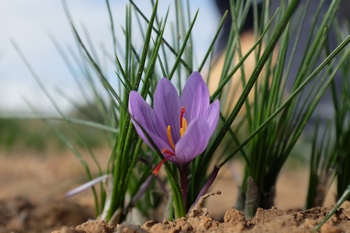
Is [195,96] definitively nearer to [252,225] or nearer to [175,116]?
[175,116]

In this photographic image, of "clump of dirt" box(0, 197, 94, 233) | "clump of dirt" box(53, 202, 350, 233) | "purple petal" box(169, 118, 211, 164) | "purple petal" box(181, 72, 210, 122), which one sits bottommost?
"clump of dirt" box(53, 202, 350, 233)

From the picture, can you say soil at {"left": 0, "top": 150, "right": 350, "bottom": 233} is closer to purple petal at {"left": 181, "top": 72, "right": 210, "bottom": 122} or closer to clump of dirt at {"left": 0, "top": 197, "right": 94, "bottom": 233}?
clump of dirt at {"left": 0, "top": 197, "right": 94, "bottom": 233}

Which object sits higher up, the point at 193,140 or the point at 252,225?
the point at 193,140

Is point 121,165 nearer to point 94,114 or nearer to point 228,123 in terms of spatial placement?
point 228,123

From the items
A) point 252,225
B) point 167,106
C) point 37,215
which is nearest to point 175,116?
point 167,106

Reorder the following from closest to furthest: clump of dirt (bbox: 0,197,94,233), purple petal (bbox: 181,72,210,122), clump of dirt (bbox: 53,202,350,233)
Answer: clump of dirt (bbox: 53,202,350,233), purple petal (bbox: 181,72,210,122), clump of dirt (bbox: 0,197,94,233)

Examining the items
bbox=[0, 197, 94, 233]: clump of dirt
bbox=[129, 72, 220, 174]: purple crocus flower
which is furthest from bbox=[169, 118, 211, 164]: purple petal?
bbox=[0, 197, 94, 233]: clump of dirt

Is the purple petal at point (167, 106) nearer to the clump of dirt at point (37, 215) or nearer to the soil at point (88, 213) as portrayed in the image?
the soil at point (88, 213)
